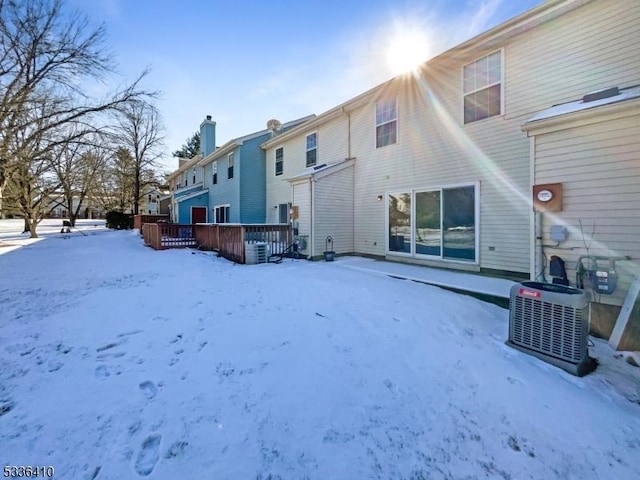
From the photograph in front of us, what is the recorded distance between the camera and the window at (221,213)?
17359 mm

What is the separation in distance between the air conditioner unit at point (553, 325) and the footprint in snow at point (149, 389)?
4085mm

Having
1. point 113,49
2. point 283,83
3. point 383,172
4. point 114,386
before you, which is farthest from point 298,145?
point 114,386

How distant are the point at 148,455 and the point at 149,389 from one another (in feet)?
2.55

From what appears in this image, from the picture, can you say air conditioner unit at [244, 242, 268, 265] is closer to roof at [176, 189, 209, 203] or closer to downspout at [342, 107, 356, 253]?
downspout at [342, 107, 356, 253]

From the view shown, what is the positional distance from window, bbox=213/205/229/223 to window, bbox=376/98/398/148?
10.4m

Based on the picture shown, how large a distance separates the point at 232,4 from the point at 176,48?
2.75 m

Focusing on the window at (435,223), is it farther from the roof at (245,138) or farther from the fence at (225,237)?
the roof at (245,138)

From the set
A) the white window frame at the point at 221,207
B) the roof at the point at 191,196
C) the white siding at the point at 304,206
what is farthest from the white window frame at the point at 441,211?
the roof at the point at 191,196

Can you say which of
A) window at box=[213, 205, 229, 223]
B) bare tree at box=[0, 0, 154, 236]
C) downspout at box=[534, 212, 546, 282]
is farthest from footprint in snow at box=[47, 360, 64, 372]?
window at box=[213, 205, 229, 223]

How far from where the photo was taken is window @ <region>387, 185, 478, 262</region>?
24.9 ft

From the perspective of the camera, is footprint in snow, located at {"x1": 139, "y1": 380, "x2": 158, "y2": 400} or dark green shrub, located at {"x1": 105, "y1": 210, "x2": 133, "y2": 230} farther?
dark green shrub, located at {"x1": 105, "y1": 210, "x2": 133, "y2": 230}

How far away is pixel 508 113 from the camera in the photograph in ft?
22.5

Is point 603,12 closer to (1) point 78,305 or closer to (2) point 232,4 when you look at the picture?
(2) point 232,4

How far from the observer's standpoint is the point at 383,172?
9.78 metres
